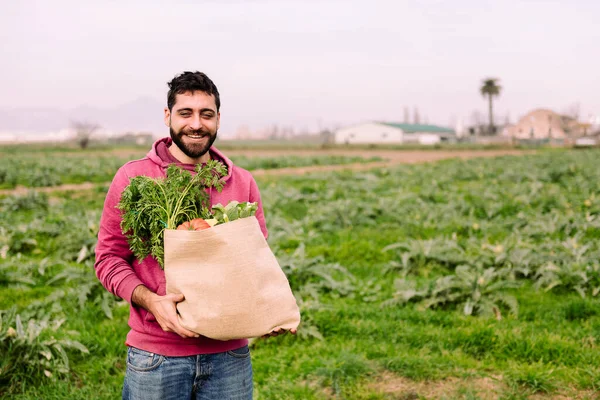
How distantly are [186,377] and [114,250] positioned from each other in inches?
25.3

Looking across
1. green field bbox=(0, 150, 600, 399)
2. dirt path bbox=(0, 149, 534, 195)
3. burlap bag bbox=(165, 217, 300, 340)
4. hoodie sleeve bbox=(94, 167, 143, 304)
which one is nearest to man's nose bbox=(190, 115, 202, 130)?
hoodie sleeve bbox=(94, 167, 143, 304)

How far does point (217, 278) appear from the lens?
1.98m

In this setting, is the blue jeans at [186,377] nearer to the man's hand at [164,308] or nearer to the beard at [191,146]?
the man's hand at [164,308]

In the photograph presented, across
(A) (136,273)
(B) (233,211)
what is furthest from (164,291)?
(B) (233,211)

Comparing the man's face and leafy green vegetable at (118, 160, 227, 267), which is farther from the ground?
the man's face

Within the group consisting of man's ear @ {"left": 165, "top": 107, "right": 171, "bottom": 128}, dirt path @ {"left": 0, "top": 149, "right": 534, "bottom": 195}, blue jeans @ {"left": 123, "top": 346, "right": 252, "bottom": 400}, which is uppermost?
man's ear @ {"left": 165, "top": 107, "right": 171, "bottom": 128}

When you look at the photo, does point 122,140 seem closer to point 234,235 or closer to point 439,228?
point 439,228

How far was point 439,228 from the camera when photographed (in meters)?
9.04

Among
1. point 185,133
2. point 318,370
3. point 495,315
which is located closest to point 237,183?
point 185,133

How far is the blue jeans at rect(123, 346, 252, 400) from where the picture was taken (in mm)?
2240

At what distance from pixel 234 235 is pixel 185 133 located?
2.00ft

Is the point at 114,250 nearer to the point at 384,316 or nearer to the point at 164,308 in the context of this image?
the point at 164,308

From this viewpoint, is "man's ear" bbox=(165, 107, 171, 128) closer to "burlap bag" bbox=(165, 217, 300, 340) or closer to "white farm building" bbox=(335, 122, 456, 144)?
"burlap bag" bbox=(165, 217, 300, 340)

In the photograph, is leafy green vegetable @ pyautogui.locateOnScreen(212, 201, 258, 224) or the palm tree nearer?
leafy green vegetable @ pyautogui.locateOnScreen(212, 201, 258, 224)
